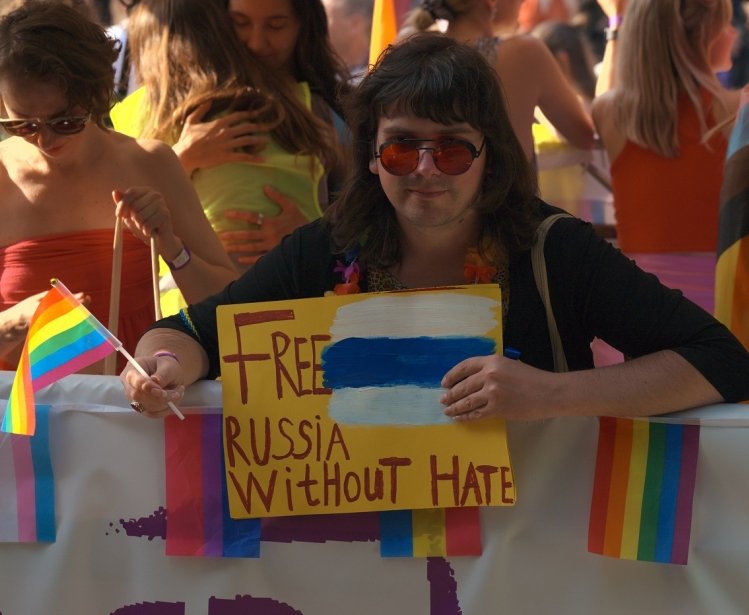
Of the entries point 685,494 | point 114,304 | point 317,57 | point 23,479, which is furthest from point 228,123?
point 685,494

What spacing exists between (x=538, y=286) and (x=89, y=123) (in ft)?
4.11

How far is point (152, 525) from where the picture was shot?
214 cm

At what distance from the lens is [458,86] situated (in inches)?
85.7

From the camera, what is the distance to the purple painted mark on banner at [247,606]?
2105 mm

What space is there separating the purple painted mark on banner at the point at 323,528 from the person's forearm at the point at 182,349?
0.29 metres

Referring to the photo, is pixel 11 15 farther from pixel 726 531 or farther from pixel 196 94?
pixel 726 531

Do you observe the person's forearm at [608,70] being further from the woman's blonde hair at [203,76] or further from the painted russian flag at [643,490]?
the painted russian flag at [643,490]

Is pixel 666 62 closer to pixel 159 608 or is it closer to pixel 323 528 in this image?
pixel 323 528

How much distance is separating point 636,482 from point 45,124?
1448 mm

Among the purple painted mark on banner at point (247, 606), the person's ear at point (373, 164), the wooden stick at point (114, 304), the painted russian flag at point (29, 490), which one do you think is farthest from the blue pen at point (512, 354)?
the wooden stick at point (114, 304)

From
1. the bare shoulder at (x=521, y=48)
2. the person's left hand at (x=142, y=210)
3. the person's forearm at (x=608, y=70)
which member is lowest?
the person's left hand at (x=142, y=210)

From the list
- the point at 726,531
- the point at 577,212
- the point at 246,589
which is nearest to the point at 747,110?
the point at 726,531

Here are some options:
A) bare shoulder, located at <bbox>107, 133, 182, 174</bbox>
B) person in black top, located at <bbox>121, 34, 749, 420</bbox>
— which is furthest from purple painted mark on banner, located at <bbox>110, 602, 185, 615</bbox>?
bare shoulder, located at <bbox>107, 133, 182, 174</bbox>

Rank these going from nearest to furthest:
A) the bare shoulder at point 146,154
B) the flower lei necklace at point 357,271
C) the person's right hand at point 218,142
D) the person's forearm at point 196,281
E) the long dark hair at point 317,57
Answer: the flower lei necklace at point 357,271 → the person's forearm at point 196,281 → the bare shoulder at point 146,154 → the person's right hand at point 218,142 → the long dark hair at point 317,57
